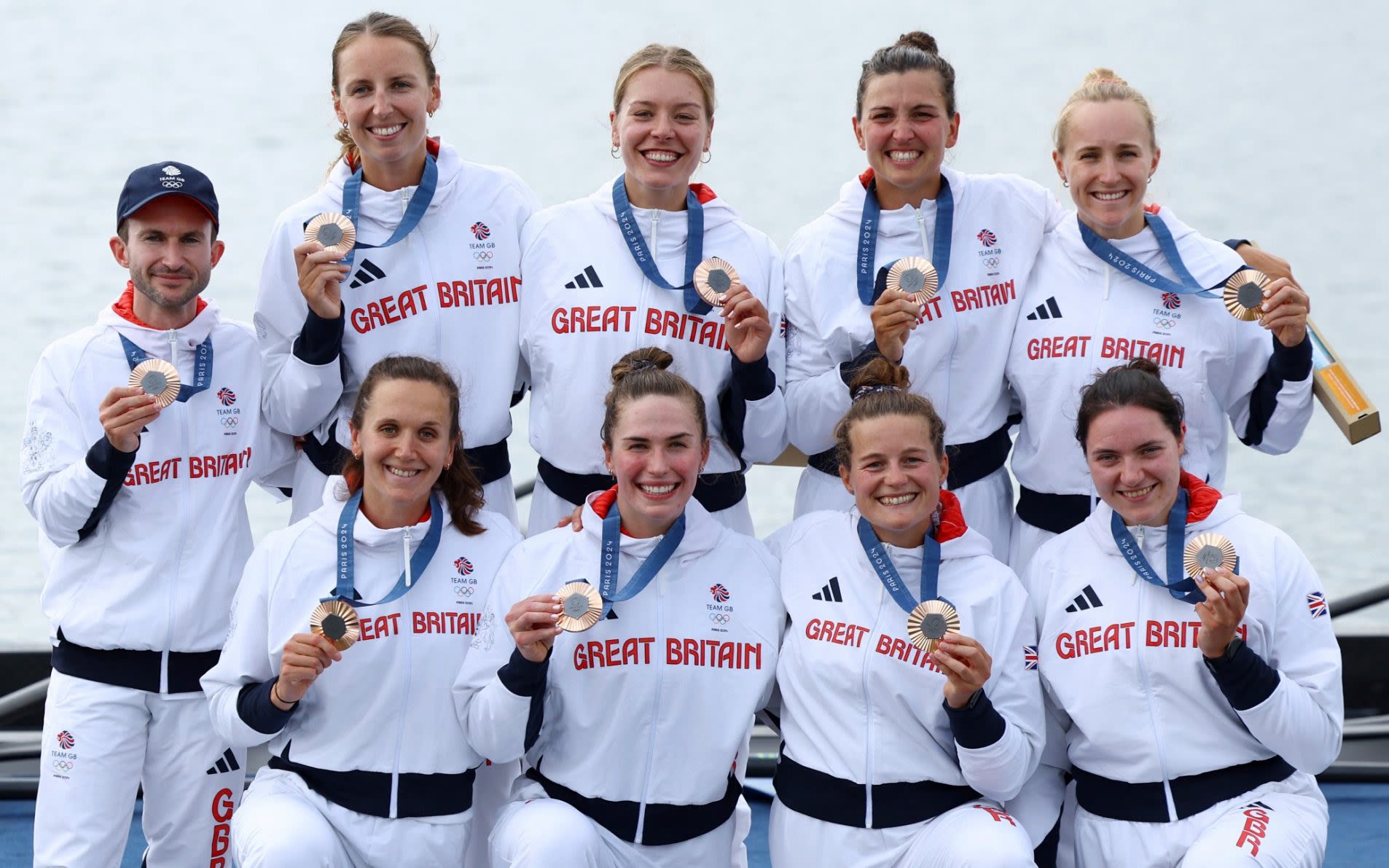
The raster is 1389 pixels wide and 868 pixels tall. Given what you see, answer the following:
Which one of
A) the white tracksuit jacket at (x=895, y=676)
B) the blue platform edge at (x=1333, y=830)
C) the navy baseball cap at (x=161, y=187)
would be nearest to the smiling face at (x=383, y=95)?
the navy baseball cap at (x=161, y=187)

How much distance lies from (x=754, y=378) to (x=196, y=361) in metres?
1.23

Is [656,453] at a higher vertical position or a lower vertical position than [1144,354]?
lower

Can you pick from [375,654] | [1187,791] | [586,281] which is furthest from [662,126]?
[1187,791]

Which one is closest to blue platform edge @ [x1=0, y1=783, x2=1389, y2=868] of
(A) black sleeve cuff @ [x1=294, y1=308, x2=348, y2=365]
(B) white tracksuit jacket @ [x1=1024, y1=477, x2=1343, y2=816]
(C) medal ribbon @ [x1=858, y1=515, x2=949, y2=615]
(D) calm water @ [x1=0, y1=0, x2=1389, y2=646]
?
(B) white tracksuit jacket @ [x1=1024, y1=477, x2=1343, y2=816]

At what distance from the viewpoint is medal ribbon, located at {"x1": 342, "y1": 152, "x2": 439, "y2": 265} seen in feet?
11.8

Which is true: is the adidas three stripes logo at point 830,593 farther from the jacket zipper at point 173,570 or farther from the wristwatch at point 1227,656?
the jacket zipper at point 173,570

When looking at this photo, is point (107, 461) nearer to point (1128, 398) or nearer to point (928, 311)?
point (928, 311)

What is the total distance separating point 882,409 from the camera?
10.7ft

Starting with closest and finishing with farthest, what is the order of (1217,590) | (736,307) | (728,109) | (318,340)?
(1217,590) < (736,307) < (318,340) < (728,109)

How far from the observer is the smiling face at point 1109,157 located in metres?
3.56

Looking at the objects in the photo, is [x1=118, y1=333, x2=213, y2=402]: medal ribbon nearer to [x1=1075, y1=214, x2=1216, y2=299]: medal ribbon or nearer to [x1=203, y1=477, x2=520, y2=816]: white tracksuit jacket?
[x1=203, y1=477, x2=520, y2=816]: white tracksuit jacket

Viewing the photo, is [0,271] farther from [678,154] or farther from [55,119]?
[678,154]

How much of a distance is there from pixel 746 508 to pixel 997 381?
66 centimetres

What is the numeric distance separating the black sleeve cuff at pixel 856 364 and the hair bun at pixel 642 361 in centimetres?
39
